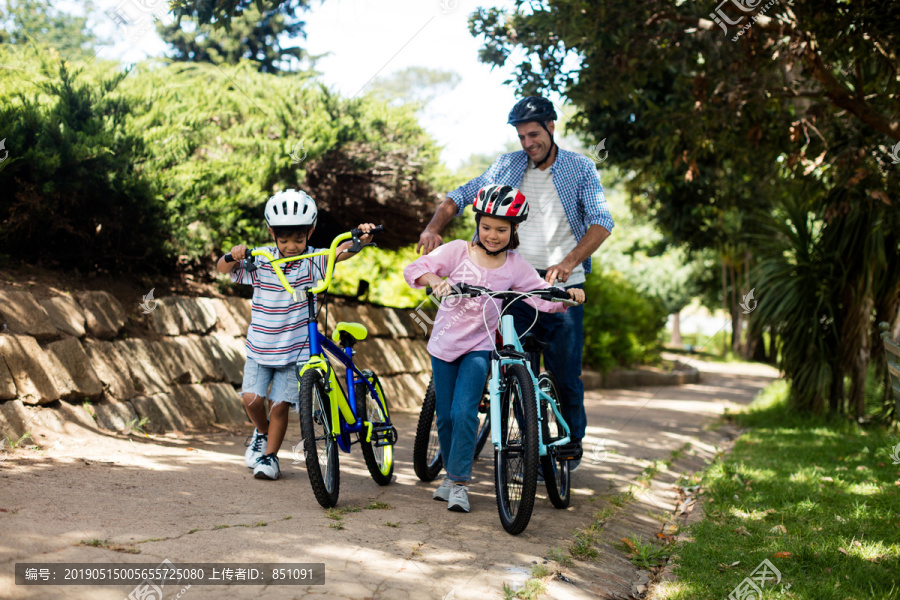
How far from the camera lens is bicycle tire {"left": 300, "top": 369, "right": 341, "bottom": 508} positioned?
151 inches

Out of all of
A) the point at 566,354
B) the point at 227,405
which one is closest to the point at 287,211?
the point at 566,354

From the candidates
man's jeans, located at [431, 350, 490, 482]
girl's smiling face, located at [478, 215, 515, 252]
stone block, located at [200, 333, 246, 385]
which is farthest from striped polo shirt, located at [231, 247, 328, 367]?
stone block, located at [200, 333, 246, 385]

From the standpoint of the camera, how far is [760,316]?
9359mm

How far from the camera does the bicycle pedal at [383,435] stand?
14.6 feet

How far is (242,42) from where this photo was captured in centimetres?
1903

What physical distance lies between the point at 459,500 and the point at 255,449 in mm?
1494

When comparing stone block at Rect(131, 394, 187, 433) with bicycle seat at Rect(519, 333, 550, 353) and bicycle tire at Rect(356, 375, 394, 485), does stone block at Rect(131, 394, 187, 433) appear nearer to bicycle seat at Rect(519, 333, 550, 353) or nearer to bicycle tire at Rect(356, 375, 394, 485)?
bicycle tire at Rect(356, 375, 394, 485)

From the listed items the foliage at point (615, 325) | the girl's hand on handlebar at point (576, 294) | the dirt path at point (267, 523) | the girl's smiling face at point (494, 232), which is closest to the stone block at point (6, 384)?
the dirt path at point (267, 523)

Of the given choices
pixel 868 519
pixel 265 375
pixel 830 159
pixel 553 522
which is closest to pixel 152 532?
pixel 265 375

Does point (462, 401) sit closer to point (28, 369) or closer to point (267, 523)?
point (267, 523)

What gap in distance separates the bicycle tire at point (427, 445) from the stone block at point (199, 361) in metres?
2.49

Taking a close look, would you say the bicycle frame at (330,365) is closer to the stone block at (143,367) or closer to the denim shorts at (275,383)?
the denim shorts at (275,383)

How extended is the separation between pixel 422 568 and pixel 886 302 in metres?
7.77

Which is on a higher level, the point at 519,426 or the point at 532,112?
the point at 532,112
